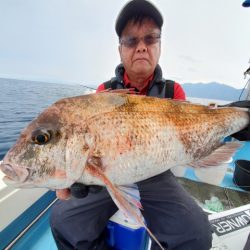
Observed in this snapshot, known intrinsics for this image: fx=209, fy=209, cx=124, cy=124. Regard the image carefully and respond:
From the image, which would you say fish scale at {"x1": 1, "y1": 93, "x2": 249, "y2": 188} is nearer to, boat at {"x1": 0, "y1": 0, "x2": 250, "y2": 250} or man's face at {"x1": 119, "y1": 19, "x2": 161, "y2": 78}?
boat at {"x1": 0, "y1": 0, "x2": 250, "y2": 250}

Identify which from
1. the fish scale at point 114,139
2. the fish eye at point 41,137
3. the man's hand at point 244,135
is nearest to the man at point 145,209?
the fish scale at point 114,139

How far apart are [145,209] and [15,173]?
129cm

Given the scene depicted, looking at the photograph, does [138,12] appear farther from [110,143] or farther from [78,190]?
[78,190]

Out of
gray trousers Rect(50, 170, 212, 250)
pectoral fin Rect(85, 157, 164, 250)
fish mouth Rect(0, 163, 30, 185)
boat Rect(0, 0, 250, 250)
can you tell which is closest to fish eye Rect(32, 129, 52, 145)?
fish mouth Rect(0, 163, 30, 185)

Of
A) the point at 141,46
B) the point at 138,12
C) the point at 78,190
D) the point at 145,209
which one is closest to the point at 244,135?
the point at 145,209

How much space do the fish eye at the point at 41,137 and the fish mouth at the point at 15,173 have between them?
0.67ft

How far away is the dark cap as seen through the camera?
105 inches

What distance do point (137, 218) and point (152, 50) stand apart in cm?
198

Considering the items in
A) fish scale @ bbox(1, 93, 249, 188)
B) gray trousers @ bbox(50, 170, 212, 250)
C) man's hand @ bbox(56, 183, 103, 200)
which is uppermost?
fish scale @ bbox(1, 93, 249, 188)

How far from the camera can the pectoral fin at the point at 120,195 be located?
1.41m

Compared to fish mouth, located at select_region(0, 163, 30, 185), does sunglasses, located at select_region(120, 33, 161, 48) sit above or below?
above

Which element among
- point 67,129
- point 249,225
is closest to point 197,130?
point 67,129

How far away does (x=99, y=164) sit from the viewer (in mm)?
1495

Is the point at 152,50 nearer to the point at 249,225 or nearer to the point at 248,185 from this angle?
the point at 249,225
